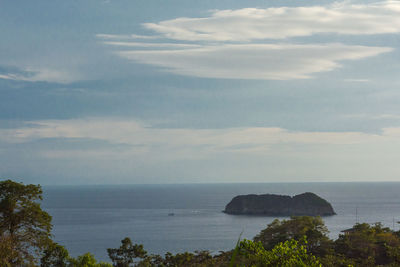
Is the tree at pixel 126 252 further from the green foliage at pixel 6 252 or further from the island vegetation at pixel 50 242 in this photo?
the green foliage at pixel 6 252

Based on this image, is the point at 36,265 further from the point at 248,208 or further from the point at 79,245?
the point at 248,208

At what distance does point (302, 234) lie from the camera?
43.7 metres

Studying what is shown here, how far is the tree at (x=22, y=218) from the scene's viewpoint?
30812mm

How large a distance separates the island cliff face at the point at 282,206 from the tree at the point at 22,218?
138337mm

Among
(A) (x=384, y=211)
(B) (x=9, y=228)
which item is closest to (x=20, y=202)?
(B) (x=9, y=228)

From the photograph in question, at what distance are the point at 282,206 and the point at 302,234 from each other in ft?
Answer: 412

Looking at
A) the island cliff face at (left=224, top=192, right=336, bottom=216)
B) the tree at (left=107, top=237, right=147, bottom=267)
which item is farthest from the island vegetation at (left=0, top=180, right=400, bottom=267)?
the island cliff face at (left=224, top=192, right=336, bottom=216)

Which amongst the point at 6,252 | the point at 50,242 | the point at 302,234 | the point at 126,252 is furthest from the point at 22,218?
the point at 302,234

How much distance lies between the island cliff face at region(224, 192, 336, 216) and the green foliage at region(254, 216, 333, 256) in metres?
116

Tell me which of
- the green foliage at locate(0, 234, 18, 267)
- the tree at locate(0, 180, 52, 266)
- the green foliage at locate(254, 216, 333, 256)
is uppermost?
the tree at locate(0, 180, 52, 266)

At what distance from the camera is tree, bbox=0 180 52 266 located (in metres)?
30.8

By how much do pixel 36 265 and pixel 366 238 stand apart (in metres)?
27.1

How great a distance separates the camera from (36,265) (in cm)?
2998

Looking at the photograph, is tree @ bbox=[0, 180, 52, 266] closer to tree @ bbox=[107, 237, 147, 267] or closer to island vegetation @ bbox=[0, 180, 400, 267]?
island vegetation @ bbox=[0, 180, 400, 267]
